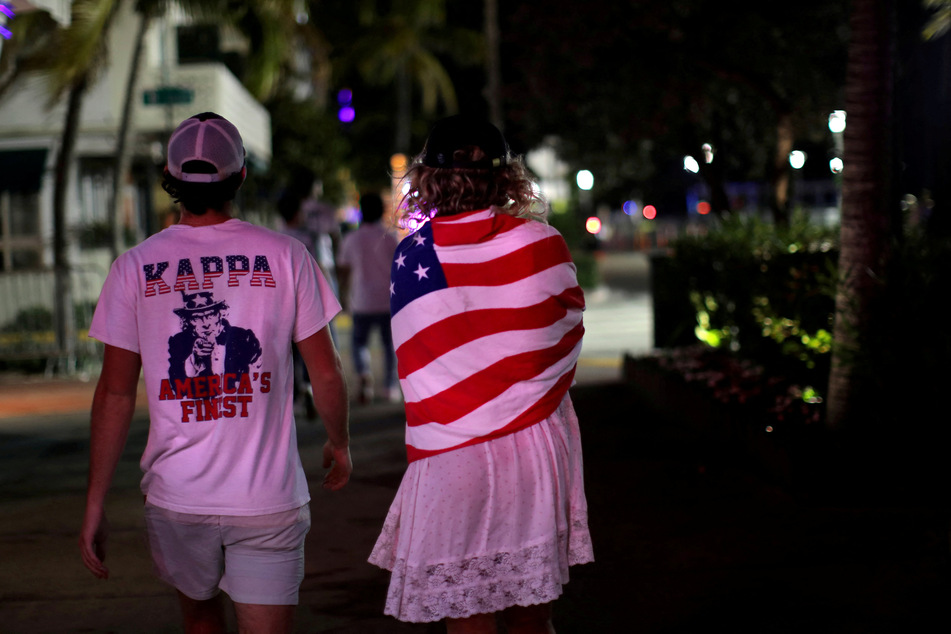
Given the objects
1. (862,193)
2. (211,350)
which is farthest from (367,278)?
(211,350)

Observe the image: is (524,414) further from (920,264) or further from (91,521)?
(920,264)

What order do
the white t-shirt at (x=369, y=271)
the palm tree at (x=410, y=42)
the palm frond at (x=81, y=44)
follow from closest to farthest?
1. the white t-shirt at (x=369, y=271)
2. the palm frond at (x=81, y=44)
3. the palm tree at (x=410, y=42)

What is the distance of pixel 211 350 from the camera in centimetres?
275

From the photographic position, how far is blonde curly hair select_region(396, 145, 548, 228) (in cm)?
289

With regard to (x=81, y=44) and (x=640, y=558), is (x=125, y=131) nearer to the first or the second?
(x=81, y=44)

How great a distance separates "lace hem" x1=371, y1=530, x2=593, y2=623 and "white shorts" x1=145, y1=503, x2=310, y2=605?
30cm

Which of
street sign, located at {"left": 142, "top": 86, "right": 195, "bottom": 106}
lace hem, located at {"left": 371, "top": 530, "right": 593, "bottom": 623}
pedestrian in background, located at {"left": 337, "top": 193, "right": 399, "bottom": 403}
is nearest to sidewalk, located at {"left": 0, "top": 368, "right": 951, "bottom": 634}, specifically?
lace hem, located at {"left": 371, "top": 530, "right": 593, "bottom": 623}

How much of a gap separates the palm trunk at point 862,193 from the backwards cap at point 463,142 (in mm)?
3961

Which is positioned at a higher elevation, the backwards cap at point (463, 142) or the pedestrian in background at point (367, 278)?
the backwards cap at point (463, 142)

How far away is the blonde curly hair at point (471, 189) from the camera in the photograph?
9.48ft

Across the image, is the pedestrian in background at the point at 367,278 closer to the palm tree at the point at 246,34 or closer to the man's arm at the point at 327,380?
the palm tree at the point at 246,34

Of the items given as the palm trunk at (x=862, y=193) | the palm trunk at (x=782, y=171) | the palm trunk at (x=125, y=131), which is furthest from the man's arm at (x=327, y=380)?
the palm trunk at (x=125, y=131)

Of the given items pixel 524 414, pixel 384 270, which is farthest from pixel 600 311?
pixel 524 414

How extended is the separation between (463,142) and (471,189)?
0.44ft
